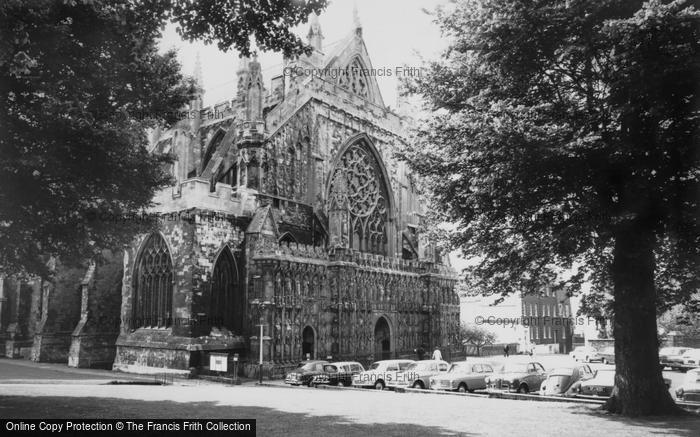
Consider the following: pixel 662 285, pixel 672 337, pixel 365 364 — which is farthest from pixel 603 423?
pixel 672 337

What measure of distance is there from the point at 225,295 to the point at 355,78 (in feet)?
63.0

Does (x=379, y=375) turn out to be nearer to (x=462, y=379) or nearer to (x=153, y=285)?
(x=462, y=379)

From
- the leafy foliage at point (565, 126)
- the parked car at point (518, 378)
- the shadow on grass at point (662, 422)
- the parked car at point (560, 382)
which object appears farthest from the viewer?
the parked car at point (518, 378)

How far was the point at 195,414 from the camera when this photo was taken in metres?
13.0

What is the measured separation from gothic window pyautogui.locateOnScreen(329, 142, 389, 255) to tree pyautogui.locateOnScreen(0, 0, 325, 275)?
848 inches

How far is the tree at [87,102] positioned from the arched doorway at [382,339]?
21641mm

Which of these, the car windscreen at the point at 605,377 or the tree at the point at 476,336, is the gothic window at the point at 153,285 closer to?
the car windscreen at the point at 605,377

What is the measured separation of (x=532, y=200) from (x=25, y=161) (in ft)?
37.5

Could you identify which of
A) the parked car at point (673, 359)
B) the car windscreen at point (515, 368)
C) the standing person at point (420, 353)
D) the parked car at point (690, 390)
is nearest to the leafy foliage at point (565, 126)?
the parked car at point (690, 390)

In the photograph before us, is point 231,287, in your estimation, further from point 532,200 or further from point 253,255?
point 532,200

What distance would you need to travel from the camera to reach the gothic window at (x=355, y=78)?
40.4 metres

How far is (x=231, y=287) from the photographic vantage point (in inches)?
1160

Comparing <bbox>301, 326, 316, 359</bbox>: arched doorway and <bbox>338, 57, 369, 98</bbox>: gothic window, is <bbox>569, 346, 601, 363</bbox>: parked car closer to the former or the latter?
<bbox>301, 326, 316, 359</bbox>: arched doorway

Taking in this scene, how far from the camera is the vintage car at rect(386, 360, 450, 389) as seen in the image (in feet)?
84.1
